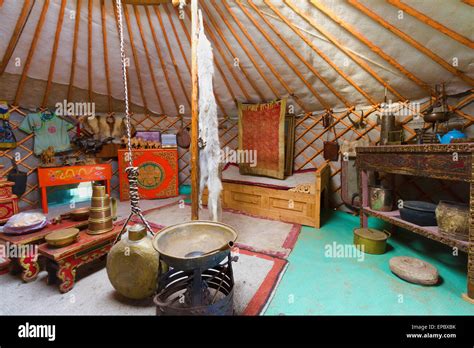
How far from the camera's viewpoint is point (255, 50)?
2814mm

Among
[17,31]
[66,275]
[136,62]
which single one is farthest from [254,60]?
[66,275]

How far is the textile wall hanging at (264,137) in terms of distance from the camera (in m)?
3.45

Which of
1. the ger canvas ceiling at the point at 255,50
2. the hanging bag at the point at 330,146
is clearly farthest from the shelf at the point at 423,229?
the ger canvas ceiling at the point at 255,50

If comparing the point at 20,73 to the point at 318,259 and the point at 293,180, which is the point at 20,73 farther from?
the point at 318,259

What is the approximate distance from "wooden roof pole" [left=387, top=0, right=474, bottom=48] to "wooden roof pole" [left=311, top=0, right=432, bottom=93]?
38 cm

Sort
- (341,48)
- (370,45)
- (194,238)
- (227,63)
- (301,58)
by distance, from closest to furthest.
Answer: (194,238), (370,45), (341,48), (301,58), (227,63)

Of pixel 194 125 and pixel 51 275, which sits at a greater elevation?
pixel 194 125

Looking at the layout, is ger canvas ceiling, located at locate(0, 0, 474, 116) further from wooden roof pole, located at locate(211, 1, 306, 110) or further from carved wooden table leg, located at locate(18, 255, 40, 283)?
carved wooden table leg, located at locate(18, 255, 40, 283)

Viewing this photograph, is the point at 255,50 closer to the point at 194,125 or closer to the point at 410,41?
the point at 410,41

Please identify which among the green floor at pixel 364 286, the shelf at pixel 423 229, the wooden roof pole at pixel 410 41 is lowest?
the green floor at pixel 364 286

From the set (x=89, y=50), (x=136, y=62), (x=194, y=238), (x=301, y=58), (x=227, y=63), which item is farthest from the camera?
Answer: (x=136, y=62)

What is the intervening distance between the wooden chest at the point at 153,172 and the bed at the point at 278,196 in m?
1.00

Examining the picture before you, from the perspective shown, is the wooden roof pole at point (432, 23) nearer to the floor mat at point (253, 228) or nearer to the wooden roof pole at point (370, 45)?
the wooden roof pole at point (370, 45)

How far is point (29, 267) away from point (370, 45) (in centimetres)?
350
